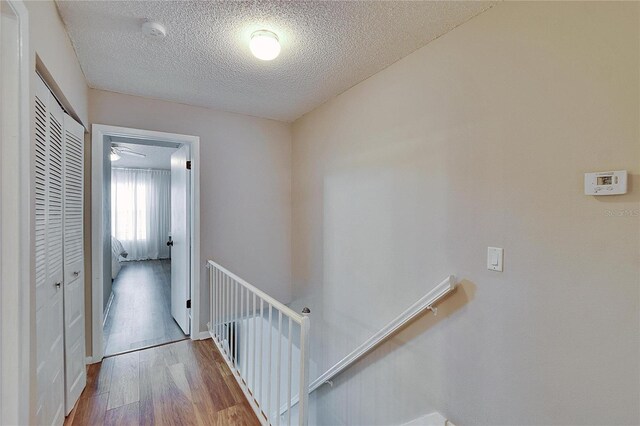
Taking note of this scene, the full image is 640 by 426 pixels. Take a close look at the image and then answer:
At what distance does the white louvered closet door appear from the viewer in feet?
4.11

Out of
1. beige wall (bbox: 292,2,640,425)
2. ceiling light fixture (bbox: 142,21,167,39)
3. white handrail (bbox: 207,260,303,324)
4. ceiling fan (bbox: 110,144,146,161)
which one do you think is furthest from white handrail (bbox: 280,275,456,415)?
ceiling fan (bbox: 110,144,146,161)

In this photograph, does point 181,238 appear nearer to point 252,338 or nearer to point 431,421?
point 252,338

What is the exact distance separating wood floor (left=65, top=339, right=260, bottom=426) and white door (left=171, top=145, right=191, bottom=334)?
55 centimetres

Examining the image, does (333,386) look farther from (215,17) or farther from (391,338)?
(215,17)

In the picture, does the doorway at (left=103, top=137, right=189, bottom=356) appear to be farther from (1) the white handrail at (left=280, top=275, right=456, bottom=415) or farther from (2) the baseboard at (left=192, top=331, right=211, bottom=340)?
(1) the white handrail at (left=280, top=275, right=456, bottom=415)

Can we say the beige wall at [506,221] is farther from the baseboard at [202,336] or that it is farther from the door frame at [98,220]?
the door frame at [98,220]

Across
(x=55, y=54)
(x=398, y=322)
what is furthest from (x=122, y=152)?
(x=398, y=322)

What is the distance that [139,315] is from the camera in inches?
137

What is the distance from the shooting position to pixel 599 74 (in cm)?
113

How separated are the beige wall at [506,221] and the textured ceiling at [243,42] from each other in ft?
0.72

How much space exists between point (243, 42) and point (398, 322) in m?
2.06

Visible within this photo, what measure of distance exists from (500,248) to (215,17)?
193 centimetres

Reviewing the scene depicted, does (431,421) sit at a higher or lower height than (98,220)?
lower

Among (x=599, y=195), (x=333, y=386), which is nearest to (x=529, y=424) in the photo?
(x=599, y=195)
